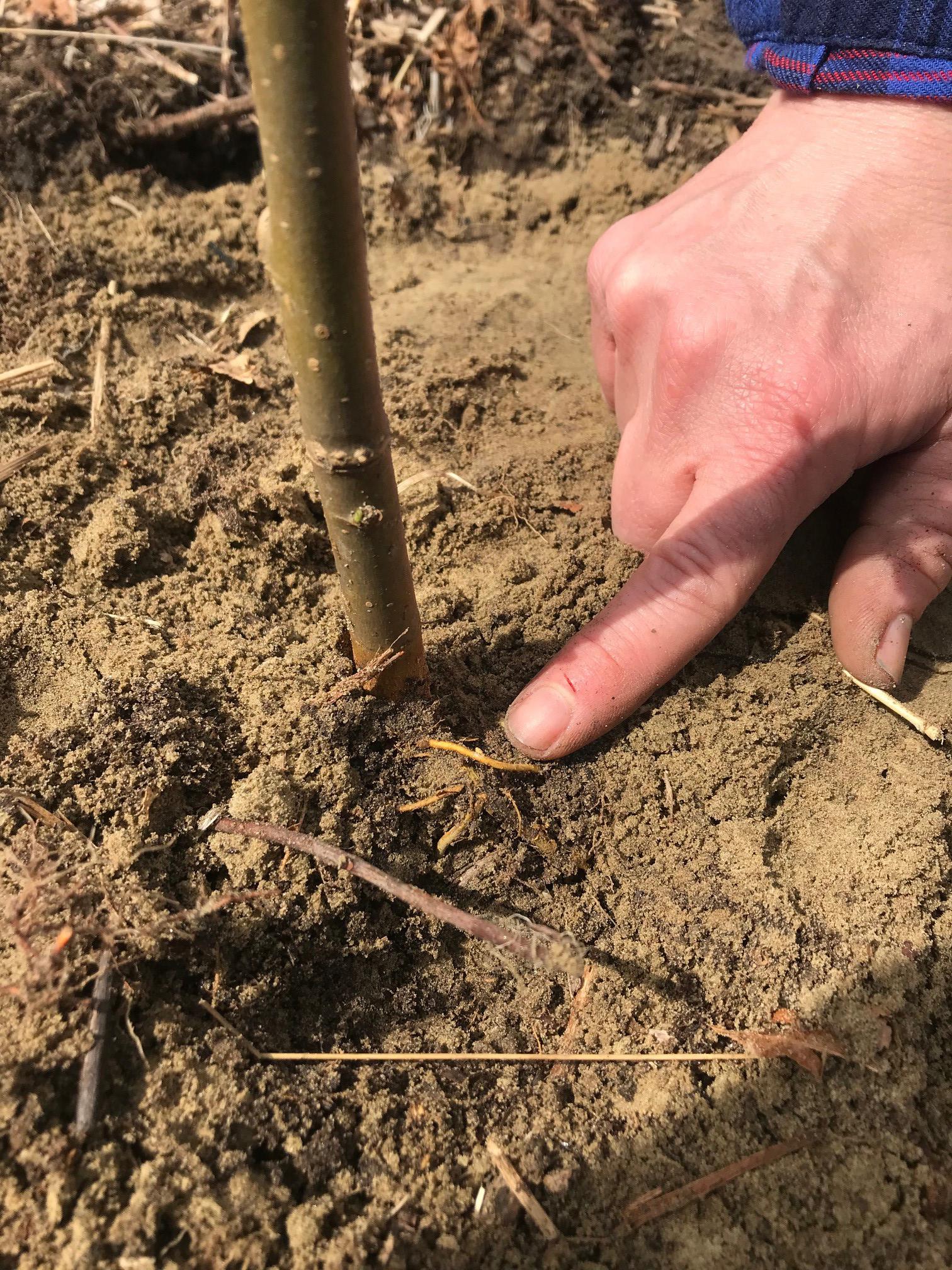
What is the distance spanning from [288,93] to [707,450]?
1252mm

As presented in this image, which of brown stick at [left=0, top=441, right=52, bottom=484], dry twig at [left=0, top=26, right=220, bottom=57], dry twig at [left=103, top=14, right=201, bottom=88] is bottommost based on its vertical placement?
brown stick at [left=0, top=441, right=52, bottom=484]

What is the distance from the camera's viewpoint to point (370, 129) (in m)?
3.33

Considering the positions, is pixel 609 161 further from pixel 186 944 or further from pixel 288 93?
pixel 186 944

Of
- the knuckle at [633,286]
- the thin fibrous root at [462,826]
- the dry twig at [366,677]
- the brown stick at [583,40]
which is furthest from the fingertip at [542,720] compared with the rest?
the brown stick at [583,40]

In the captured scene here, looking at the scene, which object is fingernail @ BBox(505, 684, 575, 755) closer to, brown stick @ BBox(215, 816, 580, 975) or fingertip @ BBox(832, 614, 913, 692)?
brown stick @ BBox(215, 816, 580, 975)

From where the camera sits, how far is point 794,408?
1.78 meters

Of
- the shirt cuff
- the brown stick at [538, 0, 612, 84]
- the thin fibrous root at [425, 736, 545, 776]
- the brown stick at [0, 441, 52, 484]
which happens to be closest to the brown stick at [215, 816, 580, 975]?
the thin fibrous root at [425, 736, 545, 776]

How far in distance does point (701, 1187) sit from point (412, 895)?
725mm

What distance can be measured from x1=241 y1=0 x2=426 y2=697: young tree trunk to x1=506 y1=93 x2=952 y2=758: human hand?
0.55 meters

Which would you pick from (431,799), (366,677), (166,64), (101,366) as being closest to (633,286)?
(366,677)

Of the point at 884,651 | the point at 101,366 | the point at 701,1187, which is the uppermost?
the point at 101,366

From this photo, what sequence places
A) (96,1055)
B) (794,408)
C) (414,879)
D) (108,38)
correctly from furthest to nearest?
(108,38) < (794,408) < (414,879) < (96,1055)

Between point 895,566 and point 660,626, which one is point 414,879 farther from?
point 895,566

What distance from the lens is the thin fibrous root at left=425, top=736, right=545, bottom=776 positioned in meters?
1.74
